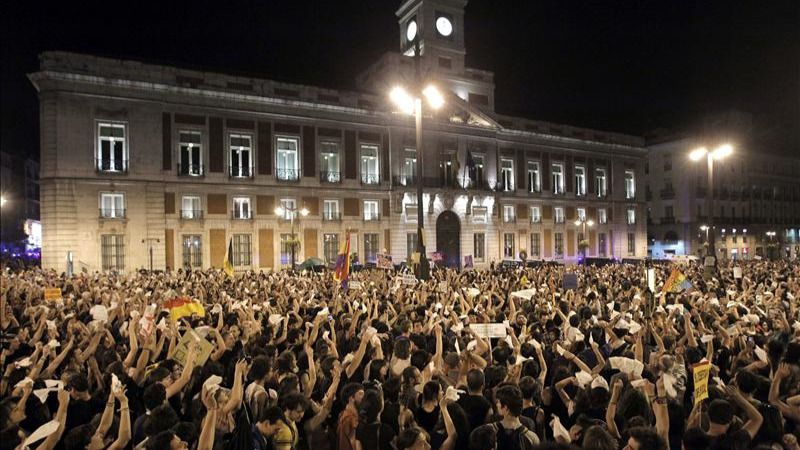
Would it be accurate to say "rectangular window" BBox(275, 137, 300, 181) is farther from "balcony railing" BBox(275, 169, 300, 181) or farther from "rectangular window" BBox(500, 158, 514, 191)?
"rectangular window" BBox(500, 158, 514, 191)

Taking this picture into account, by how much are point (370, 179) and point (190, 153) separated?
13472 mm

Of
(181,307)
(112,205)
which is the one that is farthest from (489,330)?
(112,205)

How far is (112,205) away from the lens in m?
34.7

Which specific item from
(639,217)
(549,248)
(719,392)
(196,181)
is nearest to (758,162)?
(639,217)

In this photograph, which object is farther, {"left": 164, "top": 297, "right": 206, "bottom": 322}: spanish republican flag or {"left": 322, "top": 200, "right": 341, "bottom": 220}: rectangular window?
{"left": 322, "top": 200, "right": 341, "bottom": 220}: rectangular window

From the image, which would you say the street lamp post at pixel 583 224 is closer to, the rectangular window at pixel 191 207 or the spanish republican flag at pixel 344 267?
the rectangular window at pixel 191 207

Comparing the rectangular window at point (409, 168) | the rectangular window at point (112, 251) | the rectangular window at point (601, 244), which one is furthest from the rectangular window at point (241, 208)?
the rectangular window at point (601, 244)

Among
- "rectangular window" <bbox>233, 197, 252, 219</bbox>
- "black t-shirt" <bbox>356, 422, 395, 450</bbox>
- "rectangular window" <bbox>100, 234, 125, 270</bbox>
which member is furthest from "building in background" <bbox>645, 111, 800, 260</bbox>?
"black t-shirt" <bbox>356, 422, 395, 450</bbox>

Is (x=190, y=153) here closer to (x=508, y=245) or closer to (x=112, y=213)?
(x=112, y=213)

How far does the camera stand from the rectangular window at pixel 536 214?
52.4 m

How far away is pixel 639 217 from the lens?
197 ft

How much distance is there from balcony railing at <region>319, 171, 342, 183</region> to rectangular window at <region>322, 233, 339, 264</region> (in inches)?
159

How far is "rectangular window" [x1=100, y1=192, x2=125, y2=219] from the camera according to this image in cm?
3444

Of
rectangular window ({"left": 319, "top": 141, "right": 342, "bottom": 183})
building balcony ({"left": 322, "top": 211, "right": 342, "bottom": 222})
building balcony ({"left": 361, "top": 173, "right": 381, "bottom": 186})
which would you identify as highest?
rectangular window ({"left": 319, "top": 141, "right": 342, "bottom": 183})
